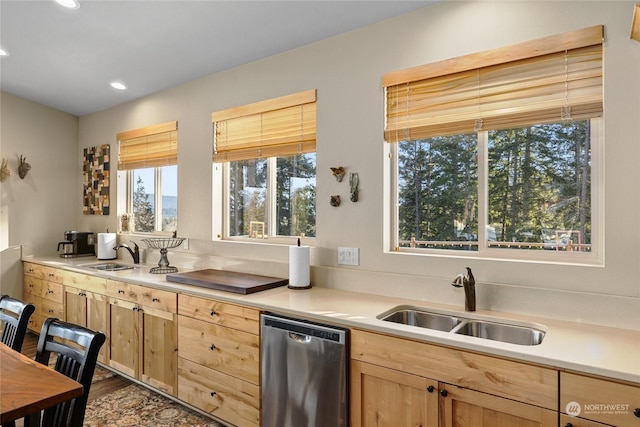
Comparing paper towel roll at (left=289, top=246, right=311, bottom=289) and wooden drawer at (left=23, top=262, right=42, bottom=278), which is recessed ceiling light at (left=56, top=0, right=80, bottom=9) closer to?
paper towel roll at (left=289, top=246, right=311, bottom=289)

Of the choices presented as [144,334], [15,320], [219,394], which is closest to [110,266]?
[144,334]

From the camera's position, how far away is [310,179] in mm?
2791

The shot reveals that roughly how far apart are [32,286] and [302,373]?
3.59 m

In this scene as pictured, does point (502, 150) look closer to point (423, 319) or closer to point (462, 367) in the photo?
point (423, 319)

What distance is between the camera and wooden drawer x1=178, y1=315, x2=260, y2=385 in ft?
6.96

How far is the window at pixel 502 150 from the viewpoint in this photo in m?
1.83

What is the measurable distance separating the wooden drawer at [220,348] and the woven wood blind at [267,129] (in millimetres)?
1285

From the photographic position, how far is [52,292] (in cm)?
368

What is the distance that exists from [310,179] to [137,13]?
60.7 inches

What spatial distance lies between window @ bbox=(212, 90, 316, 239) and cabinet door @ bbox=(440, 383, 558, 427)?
149cm

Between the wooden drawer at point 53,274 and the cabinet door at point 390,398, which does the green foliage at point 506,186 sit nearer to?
the cabinet door at point 390,398

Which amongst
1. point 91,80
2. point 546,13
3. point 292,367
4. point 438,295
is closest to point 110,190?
point 91,80

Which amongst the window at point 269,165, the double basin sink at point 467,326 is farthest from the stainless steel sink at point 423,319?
the window at point 269,165

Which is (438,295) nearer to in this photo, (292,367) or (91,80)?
(292,367)
